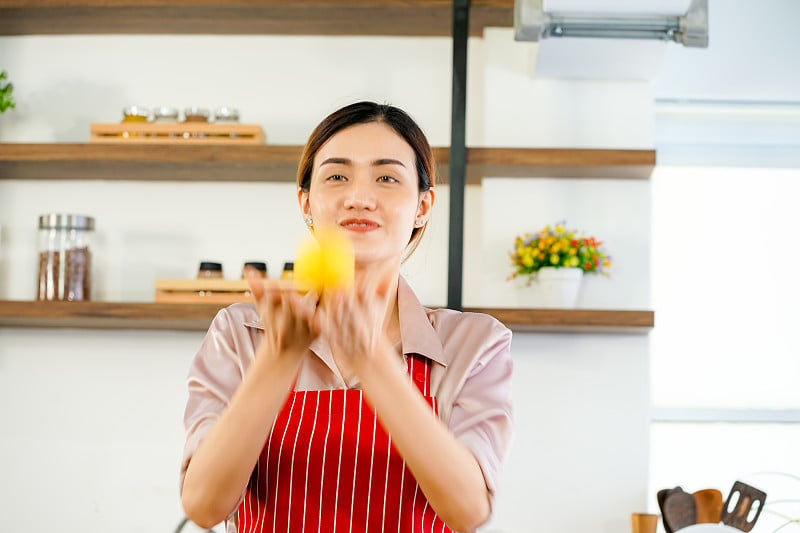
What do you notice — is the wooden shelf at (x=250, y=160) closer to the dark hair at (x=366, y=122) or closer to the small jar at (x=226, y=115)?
the small jar at (x=226, y=115)

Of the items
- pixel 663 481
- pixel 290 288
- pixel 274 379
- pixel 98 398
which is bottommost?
pixel 663 481

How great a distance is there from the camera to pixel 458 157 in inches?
94.4

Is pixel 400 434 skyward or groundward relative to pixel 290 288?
groundward

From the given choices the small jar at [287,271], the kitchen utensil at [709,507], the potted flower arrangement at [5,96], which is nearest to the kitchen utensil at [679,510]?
the kitchen utensil at [709,507]

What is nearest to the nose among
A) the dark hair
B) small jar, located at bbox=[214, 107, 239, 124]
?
the dark hair

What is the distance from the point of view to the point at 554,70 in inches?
101

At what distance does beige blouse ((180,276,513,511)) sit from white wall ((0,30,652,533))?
3.83 feet

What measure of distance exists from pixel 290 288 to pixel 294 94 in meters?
1.82

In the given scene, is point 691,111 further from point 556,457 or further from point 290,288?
point 290,288

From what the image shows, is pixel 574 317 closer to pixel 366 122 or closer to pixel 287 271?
pixel 287 271

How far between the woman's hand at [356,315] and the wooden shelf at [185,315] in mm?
1375

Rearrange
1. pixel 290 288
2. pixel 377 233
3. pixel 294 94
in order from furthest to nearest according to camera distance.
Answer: pixel 294 94 < pixel 377 233 < pixel 290 288

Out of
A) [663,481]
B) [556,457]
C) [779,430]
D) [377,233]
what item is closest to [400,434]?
[377,233]

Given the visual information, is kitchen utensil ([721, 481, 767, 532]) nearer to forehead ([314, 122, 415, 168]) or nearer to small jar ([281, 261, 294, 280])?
small jar ([281, 261, 294, 280])
